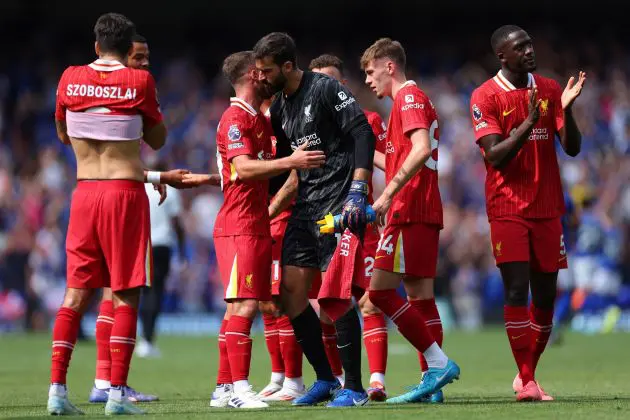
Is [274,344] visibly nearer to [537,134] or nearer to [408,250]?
[408,250]

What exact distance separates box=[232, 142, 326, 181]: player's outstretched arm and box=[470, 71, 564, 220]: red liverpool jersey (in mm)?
1449

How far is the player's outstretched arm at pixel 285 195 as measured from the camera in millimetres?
8836

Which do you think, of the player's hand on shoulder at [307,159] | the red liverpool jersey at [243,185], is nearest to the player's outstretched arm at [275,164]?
the player's hand on shoulder at [307,159]

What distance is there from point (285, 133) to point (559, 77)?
18701 millimetres

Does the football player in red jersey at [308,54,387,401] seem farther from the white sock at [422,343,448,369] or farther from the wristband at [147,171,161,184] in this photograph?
the wristband at [147,171,161,184]

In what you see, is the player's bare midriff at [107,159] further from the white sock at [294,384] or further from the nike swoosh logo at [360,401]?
the white sock at [294,384]

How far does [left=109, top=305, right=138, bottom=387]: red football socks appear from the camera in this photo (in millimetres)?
7766

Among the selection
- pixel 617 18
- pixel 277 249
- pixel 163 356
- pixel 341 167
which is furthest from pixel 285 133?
pixel 617 18

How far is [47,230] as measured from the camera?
23.2 meters

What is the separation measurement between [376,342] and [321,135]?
1784 mm

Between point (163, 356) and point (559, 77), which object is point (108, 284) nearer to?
point (163, 356)

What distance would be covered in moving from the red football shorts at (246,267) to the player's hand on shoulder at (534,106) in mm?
2100

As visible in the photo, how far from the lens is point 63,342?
25.8ft

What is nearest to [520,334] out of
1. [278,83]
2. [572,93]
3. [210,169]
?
[572,93]
